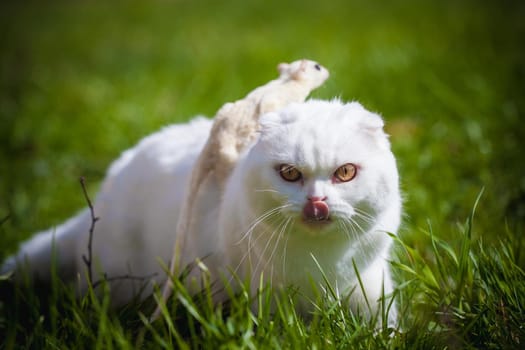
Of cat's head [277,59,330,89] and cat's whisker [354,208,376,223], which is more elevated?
cat's head [277,59,330,89]

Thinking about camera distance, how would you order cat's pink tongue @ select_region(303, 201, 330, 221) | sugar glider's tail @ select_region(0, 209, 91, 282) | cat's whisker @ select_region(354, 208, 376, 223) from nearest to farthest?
cat's pink tongue @ select_region(303, 201, 330, 221) → cat's whisker @ select_region(354, 208, 376, 223) → sugar glider's tail @ select_region(0, 209, 91, 282)

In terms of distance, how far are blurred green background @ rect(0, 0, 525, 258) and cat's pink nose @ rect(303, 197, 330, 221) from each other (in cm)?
67

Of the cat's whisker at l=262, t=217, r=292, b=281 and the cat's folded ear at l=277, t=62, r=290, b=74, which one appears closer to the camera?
the cat's whisker at l=262, t=217, r=292, b=281

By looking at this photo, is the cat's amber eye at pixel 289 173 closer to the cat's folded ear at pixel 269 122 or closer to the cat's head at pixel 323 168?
the cat's head at pixel 323 168

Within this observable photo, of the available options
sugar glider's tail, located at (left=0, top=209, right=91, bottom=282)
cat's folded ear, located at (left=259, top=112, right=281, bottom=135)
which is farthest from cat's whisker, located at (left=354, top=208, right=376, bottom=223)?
sugar glider's tail, located at (left=0, top=209, right=91, bottom=282)

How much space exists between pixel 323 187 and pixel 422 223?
4.31ft

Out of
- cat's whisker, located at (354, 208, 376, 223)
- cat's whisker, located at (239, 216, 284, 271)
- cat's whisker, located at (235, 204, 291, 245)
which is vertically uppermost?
cat's whisker, located at (354, 208, 376, 223)

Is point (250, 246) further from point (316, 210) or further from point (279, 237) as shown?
point (316, 210)

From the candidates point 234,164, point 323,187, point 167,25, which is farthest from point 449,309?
point 167,25

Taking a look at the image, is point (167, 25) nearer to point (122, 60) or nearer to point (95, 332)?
point (122, 60)

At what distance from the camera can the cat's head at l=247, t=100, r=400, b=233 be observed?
67.4 inches

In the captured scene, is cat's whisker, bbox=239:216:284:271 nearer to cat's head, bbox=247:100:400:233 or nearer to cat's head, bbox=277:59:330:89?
→ cat's head, bbox=247:100:400:233

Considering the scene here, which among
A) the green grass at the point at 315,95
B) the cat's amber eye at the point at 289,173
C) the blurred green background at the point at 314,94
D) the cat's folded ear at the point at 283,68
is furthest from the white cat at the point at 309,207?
the blurred green background at the point at 314,94

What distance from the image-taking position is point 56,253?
2.69 meters
